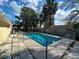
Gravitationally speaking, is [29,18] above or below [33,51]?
above

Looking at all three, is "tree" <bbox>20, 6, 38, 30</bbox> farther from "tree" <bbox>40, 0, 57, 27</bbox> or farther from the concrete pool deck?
the concrete pool deck

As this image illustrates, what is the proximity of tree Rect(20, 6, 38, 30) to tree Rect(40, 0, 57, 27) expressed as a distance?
3.23 metres

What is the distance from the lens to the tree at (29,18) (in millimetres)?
40094

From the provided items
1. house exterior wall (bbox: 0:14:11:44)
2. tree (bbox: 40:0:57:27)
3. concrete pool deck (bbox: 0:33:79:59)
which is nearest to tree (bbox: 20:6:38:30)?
tree (bbox: 40:0:57:27)

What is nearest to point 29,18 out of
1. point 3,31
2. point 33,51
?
point 3,31

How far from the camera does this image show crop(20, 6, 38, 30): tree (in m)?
40.1

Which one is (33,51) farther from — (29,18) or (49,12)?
(29,18)

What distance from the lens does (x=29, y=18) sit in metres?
40.5

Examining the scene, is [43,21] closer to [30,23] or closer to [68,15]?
[30,23]

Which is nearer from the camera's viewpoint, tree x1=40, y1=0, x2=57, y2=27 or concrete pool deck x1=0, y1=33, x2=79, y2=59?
concrete pool deck x1=0, y1=33, x2=79, y2=59

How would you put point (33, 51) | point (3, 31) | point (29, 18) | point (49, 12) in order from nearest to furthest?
point (33, 51)
point (3, 31)
point (49, 12)
point (29, 18)

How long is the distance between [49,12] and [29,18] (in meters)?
6.24

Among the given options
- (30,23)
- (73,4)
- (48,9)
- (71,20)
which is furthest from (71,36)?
(30,23)

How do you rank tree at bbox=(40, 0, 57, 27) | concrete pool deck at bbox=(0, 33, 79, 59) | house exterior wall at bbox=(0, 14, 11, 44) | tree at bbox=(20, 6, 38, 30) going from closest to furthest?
concrete pool deck at bbox=(0, 33, 79, 59), house exterior wall at bbox=(0, 14, 11, 44), tree at bbox=(40, 0, 57, 27), tree at bbox=(20, 6, 38, 30)
